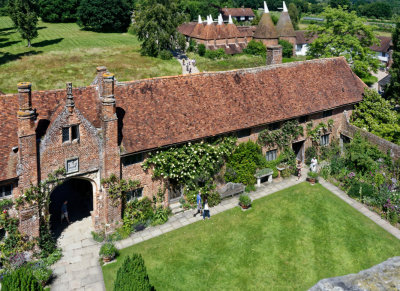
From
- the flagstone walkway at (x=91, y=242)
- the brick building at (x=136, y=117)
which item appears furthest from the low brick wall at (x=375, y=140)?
the flagstone walkway at (x=91, y=242)

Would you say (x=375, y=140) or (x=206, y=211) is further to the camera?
(x=375, y=140)

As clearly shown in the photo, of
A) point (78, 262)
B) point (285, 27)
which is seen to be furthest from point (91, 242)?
point (285, 27)

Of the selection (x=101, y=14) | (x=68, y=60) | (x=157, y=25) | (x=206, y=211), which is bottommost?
(x=206, y=211)

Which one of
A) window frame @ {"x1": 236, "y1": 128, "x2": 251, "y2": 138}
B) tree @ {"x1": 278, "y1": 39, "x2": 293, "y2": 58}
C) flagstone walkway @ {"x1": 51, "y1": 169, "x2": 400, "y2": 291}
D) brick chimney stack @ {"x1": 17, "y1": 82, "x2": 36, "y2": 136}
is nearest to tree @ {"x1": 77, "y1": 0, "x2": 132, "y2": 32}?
tree @ {"x1": 278, "y1": 39, "x2": 293, "y2": 58}

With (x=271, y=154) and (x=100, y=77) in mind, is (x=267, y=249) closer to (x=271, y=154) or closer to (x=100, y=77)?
(x=271, y=154)

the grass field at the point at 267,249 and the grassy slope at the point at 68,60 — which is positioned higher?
the grassy slope at the point at 68,60

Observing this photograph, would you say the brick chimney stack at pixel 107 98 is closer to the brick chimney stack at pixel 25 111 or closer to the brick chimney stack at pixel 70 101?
the brick chimney stack at pixel 70 101
